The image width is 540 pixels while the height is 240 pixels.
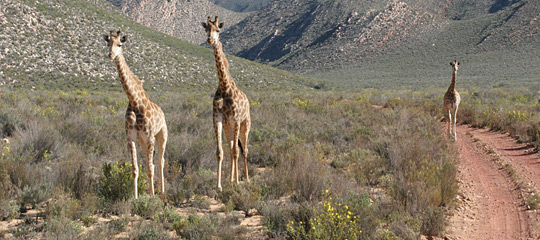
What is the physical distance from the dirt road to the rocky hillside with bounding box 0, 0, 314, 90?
1090 inches

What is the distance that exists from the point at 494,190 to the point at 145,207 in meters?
6.54

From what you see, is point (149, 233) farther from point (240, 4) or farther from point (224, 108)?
point (240, 4)

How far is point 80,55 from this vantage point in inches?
1407

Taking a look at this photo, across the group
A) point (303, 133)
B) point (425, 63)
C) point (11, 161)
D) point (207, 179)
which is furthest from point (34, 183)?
point (425, 63)

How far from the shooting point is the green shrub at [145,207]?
623 centimetres

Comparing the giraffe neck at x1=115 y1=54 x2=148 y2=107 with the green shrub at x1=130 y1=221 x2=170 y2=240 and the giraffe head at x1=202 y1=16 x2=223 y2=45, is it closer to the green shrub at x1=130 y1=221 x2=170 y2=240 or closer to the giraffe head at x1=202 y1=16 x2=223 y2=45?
the giraffe head at x1=202 y1=16 x2=223 y2=45

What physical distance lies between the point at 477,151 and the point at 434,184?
5160 mm

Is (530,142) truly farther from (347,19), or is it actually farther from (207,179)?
(347,19)

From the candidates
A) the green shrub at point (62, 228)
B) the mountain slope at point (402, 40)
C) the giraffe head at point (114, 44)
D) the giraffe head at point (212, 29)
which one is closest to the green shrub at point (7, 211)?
the green shrub at point (62, 228)

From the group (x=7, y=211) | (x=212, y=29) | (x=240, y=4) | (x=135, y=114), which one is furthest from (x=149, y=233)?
(x=240, y=4)

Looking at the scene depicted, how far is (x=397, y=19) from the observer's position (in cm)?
7900

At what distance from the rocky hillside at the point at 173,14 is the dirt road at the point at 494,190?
96.3 m

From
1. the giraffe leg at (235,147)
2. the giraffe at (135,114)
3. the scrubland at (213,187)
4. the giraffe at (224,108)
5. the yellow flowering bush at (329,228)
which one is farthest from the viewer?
the giraffe leg at (235,147)

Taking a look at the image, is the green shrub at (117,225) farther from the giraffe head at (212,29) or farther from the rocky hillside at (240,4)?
the rocky hillside at (240,4)
